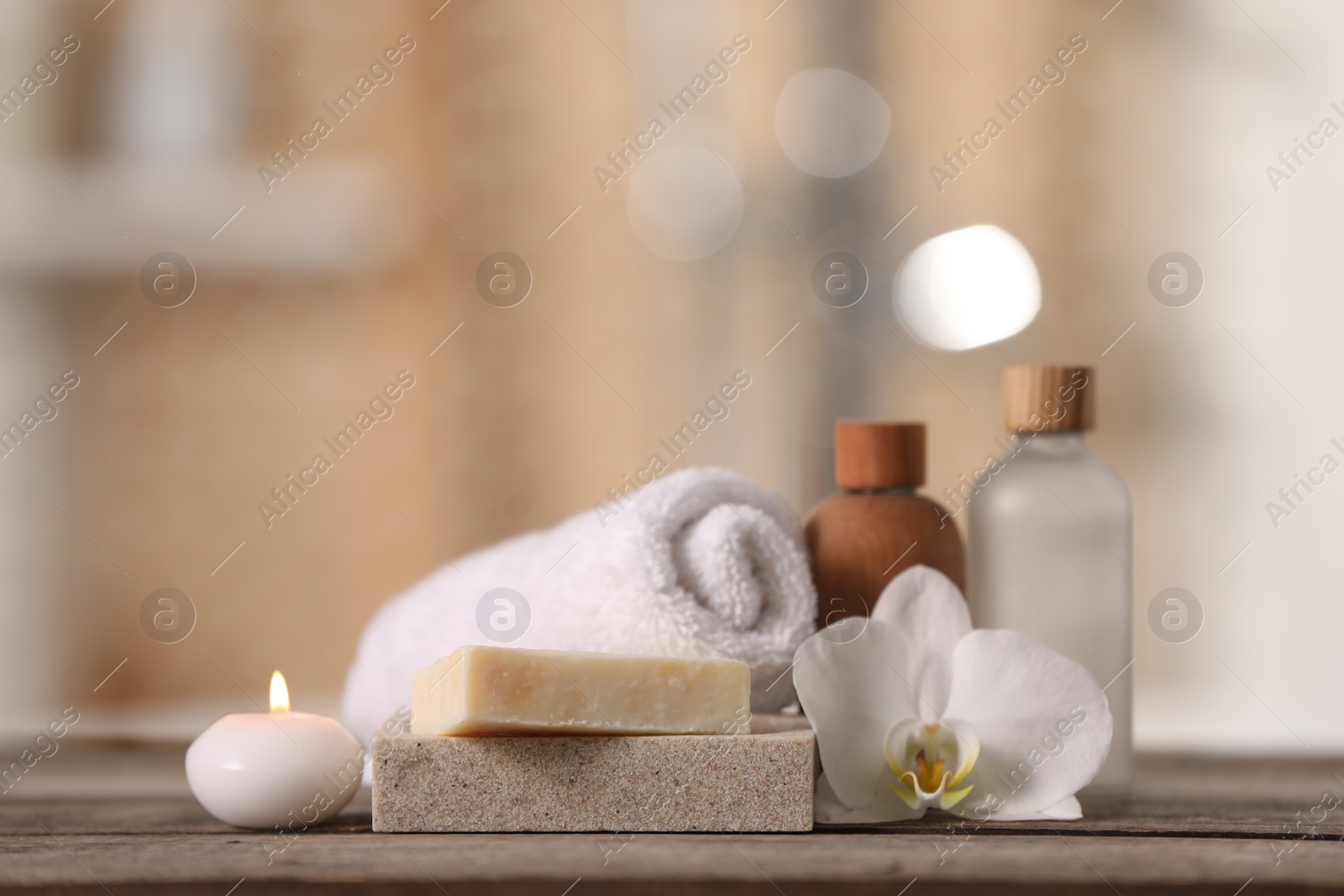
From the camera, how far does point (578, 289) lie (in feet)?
4.13

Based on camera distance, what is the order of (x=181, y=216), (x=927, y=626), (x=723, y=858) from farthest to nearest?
1. (x=181, y=216)
2. (x=927, y=626)
3. (x=723, y=858)

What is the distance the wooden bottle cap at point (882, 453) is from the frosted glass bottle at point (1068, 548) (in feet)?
0.14

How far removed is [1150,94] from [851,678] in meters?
1.00

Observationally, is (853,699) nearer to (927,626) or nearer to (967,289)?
(927,626)

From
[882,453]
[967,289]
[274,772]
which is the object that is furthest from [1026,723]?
[967,289]

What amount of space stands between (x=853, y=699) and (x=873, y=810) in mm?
46

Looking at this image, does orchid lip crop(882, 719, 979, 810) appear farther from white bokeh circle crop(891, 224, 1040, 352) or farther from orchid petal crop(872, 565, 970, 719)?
white bokeh circle crop(891, 224, 1040, 352)

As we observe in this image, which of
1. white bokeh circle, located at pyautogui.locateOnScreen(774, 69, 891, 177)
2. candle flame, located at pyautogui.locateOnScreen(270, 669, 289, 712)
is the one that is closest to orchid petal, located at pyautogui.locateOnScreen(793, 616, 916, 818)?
candle flame, located at pyautogui.locateOnScreen(270, 669, 289, 712)

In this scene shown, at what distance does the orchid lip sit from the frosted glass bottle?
87 mm

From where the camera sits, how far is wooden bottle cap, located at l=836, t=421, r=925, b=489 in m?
0.54

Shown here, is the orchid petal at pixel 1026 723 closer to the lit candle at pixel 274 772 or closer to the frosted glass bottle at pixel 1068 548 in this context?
the frosted glass bottle at pixel 1068 548

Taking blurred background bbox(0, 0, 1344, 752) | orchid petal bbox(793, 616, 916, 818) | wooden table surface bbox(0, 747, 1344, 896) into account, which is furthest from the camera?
blurred background bbox(0, 0, 1344, 752)

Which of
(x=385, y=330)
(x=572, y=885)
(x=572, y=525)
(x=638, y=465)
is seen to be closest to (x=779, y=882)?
(x=572, y=885)

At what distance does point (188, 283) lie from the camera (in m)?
1.23
